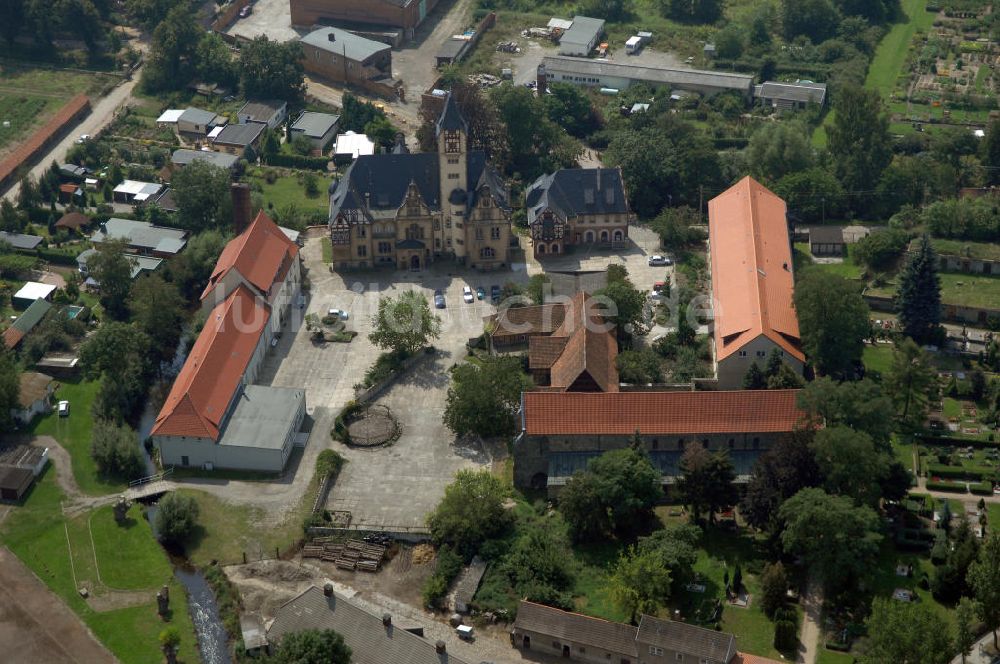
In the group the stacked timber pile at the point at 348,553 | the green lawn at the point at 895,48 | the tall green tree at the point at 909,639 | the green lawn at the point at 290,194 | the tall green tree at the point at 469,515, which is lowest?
the green lawn at the point at 290,194

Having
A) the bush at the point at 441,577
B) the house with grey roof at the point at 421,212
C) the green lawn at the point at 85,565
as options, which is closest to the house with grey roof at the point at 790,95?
the house with grey roof at the point at 421,212

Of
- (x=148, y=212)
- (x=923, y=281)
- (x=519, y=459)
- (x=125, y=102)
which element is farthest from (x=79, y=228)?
(x=923, y=281)

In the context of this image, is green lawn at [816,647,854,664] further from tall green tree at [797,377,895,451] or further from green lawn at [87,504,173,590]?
green lawn at [87,504,173,590]

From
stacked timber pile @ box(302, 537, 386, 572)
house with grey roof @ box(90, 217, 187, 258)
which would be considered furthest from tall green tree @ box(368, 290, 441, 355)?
house with grey roof @ box(90, 217, 187, 258)

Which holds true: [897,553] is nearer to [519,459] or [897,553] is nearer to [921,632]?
[921,632]

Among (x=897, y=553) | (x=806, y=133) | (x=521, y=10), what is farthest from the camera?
(x=521, y=10)

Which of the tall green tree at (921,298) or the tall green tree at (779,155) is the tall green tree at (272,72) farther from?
the tall green tree at (921,298)

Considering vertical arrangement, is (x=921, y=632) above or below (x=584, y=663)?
above
